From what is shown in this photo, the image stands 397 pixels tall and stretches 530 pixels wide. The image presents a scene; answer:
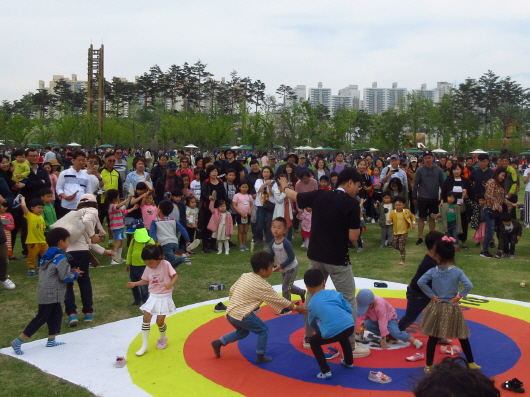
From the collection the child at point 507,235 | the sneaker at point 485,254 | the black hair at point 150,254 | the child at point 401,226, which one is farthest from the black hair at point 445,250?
the sneaker at point 485,254

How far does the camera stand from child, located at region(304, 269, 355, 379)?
14.4 feet

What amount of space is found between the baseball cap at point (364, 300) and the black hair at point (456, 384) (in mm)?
3835

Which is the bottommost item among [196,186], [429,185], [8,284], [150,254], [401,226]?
[8,284]

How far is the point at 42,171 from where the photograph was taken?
9.55m

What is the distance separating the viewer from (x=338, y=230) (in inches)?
194

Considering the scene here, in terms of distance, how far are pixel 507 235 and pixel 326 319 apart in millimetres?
6753

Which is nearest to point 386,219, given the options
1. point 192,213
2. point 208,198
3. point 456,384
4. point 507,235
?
point 507,235

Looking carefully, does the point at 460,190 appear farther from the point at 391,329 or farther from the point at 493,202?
the point at 391,329

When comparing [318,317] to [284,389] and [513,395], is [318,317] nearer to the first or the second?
[284,389]

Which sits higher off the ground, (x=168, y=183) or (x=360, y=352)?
(x=168, y=183)

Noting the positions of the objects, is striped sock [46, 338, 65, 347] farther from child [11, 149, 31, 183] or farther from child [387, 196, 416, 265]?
child [387, 196, 416, 265]

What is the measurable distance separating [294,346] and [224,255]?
192 inches

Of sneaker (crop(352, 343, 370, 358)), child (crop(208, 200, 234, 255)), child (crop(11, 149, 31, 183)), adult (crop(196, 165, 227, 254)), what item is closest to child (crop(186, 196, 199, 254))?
adult (crop(196, 165, 227, 254))

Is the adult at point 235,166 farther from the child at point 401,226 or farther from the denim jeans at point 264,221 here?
the child at point 401,226
